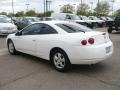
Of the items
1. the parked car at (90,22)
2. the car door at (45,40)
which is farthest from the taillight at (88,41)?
the parked car at (90,22)

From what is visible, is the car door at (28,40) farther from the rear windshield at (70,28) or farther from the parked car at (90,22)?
the parked car at (90,22)

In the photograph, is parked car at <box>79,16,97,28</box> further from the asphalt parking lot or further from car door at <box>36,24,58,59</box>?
car door at <box>36,24,58,59</box>

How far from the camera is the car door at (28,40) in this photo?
6.54 metres

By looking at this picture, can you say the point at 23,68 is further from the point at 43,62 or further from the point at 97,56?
the point at 97,56

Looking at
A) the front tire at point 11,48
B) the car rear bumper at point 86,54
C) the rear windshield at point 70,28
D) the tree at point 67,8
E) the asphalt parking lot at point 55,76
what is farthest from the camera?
the tree at point 67,8

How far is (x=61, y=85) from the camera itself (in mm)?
4551

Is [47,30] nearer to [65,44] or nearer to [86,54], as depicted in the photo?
[65,44]

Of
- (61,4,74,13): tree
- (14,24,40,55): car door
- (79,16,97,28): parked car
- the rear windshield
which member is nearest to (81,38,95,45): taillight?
the rear windshield

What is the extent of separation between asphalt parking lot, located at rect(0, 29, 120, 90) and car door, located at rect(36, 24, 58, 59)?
0.46 meters

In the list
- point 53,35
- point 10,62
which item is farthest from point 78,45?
point 10,62

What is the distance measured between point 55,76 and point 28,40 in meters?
2.10

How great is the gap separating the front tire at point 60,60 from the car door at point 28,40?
105cm

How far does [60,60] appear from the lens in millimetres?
5594

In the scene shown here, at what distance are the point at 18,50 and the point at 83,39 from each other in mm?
3321
